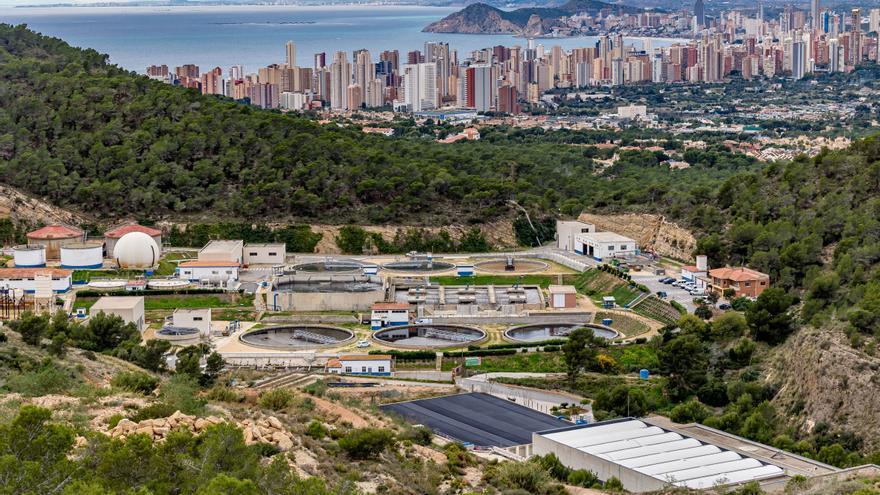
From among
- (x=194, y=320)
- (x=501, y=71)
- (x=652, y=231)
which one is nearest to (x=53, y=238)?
(x=194, y=320)

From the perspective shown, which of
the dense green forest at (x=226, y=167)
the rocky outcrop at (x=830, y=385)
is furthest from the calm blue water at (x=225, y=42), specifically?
the rocky outcrop at (x=830, y=385)

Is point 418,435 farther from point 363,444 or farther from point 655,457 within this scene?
point 655,457

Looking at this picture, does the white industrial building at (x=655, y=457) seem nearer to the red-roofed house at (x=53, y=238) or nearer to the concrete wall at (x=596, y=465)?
the concrete wall at (x=596, y=465)

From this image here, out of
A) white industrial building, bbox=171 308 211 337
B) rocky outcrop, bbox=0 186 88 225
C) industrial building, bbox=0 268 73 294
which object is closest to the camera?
white industrial building, bbox=171 308 211 337

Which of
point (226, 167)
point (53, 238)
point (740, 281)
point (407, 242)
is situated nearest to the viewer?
point (740, 281)

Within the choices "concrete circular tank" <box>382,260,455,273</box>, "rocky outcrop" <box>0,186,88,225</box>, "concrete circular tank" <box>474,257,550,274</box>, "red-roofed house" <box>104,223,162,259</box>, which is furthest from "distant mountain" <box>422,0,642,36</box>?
"red-roofed house" <box>104,223,162,259</box>

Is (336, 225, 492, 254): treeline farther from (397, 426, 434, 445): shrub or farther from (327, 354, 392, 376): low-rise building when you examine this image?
(397, 426, 434, 445): shrub
